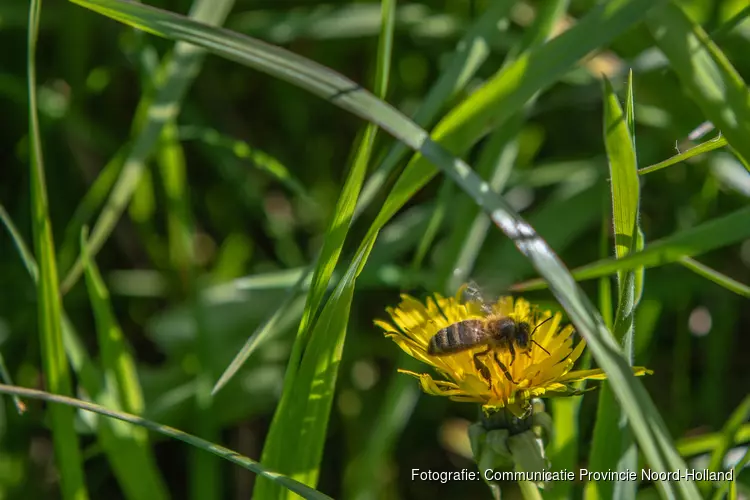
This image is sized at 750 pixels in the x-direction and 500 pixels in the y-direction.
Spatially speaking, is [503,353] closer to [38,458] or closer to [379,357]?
[379,357]

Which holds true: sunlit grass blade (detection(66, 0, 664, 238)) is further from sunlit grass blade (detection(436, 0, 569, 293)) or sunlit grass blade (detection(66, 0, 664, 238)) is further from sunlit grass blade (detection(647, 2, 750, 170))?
sunlit grass blade (detection(436, 0, 569, 293))

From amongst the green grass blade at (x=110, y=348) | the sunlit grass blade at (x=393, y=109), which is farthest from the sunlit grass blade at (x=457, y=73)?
the green grass blade at (x=110, y=348)

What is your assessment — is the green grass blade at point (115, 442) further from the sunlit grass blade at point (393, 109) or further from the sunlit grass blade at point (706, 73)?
the sunlit grass blade at point (706, 73)

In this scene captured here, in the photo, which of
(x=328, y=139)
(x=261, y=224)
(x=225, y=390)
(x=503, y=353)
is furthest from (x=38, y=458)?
(x=503, y=353)

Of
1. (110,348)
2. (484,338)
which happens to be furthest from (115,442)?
(484,338)

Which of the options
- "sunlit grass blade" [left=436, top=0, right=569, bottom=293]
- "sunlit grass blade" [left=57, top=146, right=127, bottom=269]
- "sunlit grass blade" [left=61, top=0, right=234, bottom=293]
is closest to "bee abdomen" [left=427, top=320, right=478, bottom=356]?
"sunlit grass blade" [left=436, top=0, right=569, bottom=293]
